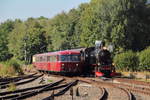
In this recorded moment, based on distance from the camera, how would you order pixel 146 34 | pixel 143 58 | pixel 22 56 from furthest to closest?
pixel 22 56
pixel 146 34
pixel 143 58

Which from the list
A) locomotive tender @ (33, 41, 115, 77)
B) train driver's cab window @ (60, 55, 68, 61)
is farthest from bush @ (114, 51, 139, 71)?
train driver's cab window @ (60, 55, 68, 61)

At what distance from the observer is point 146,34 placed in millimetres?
48969

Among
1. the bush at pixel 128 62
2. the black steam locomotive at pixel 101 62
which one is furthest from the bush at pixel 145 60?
the black steam locomotive at pixel 101 62

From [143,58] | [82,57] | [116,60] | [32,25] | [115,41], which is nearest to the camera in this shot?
[82,57]

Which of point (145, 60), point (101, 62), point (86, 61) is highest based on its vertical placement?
point (145, 60)

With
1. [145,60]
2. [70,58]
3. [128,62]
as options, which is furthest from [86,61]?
[128,62]

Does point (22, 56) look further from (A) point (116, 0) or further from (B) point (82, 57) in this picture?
(B) point (82, 57)

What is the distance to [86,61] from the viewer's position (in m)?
30.2

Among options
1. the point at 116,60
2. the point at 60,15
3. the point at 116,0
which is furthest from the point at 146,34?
the point at 60,15

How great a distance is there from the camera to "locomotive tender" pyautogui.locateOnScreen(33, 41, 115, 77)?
27141 mm

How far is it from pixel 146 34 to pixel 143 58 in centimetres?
1505

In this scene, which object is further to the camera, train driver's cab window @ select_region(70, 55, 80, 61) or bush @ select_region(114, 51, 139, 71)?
bush @ select_region(114, 51, 139, 71)

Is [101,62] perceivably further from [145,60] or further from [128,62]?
[128,62]

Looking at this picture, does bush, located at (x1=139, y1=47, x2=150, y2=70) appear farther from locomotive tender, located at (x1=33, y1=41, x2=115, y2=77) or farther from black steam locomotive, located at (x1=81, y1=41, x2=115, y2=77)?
black steam locomotive, located at (x1=81, y1=41, x2=115, y2=77)
